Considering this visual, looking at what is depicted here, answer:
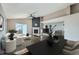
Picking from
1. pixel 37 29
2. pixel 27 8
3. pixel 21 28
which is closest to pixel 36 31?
pixel 37 29

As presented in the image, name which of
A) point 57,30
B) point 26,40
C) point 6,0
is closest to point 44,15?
point 57,30

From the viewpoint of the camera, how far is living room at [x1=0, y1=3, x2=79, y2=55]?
2.53 metres

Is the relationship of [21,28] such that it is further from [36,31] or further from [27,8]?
[27,8]

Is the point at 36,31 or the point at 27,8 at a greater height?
the point at 27,8

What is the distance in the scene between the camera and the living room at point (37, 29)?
8.31ft

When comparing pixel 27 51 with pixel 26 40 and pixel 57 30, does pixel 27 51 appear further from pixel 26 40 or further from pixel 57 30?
pixel 57 30

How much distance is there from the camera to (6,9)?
Result: 252 cm

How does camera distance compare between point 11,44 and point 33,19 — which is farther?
point 33,19

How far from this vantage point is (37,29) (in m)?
2.68

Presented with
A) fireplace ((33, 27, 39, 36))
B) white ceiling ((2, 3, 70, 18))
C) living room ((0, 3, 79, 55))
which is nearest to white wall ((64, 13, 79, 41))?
living room ((0, 3, 79, 55))

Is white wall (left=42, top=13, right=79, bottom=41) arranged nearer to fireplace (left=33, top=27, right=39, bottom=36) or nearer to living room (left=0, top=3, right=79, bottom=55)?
living room (left=0, top=3, right=79, bottom=55)

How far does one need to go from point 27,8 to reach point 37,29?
533 mm

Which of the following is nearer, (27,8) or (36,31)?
(27,8)
